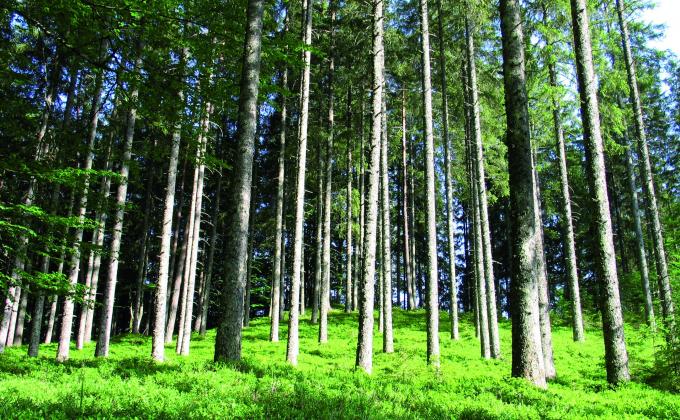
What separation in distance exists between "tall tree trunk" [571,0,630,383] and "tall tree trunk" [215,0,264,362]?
24.3 ft

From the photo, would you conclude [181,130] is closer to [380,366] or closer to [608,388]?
[380,366]

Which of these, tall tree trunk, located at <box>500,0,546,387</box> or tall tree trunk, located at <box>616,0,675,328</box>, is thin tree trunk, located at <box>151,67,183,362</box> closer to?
tall tree trunk, located at <box>500,0,546,387</box>

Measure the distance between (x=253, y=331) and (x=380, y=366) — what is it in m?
11.3

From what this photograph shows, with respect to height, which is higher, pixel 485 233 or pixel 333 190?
pixel 333 190

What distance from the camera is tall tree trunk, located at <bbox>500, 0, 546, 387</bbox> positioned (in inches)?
269

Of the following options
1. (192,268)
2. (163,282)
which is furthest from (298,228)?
(192,268)

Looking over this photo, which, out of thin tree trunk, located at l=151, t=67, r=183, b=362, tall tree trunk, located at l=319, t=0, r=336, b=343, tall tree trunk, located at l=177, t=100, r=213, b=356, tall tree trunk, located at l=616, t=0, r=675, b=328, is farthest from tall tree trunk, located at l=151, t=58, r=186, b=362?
tall tree trunk, located at l=616, t=0, r=675, b=328

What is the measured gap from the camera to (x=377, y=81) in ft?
37.1

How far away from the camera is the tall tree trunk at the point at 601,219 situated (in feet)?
27.6

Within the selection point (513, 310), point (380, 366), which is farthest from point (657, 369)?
point (380, 366)

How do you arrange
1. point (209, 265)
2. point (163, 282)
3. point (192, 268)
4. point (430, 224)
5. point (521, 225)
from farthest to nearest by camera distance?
point (209, 265), point (192, 268), point (163, 282), point (430, 224), point (521, 225)

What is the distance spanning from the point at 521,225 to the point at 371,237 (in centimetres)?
413

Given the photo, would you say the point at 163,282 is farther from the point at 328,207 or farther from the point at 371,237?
the point at 328,207

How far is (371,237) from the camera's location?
10406 millimetres
